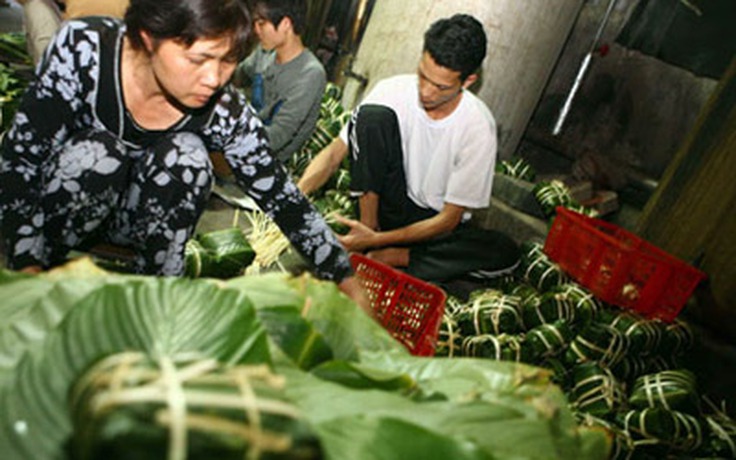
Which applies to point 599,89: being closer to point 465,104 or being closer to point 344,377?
point 465,104

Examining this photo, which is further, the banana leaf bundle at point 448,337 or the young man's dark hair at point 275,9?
the young man's dark hair at point 275,9

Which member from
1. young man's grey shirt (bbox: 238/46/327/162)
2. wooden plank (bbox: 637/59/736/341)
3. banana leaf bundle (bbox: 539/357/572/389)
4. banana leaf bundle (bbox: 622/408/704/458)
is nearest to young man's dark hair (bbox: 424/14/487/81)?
young man's grey shirt (bbox: 238/46/327/162)

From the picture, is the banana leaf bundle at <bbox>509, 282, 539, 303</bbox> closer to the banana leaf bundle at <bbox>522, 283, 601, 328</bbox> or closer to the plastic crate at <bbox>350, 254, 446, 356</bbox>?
the banana leaf bundle at <bbox>522, 283, 601, 328</bbox>

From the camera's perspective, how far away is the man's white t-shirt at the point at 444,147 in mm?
3203

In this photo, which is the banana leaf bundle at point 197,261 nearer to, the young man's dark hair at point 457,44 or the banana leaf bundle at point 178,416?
the young man's dark hair at point 457,44

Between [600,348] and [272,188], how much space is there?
2.10 m

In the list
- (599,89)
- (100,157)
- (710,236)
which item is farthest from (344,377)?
(599,89)

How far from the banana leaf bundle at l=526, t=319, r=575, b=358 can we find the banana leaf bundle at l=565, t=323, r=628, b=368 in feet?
0.25

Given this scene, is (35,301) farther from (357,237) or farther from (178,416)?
(357,237)

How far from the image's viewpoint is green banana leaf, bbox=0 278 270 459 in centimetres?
67

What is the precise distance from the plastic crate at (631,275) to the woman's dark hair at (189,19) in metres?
2.58

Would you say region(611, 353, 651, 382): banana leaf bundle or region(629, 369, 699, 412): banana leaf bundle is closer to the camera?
region(629, 369, 699, 412): banana leaf bundle

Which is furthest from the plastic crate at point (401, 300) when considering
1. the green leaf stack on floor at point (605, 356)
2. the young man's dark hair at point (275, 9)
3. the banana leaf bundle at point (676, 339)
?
the young man's dark hair at point (275, 9)

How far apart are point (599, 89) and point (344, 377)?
5520mm
